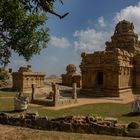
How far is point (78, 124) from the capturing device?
44.6ft

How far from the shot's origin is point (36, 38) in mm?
19156

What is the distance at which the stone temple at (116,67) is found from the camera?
3447cm

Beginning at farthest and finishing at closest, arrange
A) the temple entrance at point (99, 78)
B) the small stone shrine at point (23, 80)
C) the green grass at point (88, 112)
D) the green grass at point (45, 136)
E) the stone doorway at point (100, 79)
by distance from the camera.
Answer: the small stone shrine at point (23, 80), the temple entrance at point (99, 78), the stone doorway at point (100, 79), the green grass at point (88, 112), the green grass at point (45, 136)

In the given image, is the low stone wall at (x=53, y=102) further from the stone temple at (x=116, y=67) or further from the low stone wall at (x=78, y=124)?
the low stone wall at (x=78, y=124)

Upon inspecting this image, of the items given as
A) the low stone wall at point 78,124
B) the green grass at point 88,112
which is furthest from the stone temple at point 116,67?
the low stone wall at point 78,124

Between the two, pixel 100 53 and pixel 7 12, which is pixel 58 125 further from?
pixel 100 53

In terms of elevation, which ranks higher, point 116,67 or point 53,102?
point 116,67

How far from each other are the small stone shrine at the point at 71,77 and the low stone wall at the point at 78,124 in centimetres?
3227

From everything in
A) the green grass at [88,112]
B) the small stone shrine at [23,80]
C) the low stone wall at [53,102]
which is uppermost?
the small stone shrine at [23,80]

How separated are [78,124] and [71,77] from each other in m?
34.9

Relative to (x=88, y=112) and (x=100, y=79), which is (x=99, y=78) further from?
(x=88, y=112)

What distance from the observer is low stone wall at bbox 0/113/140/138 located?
41.9 ft

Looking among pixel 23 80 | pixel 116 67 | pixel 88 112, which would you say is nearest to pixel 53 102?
pixel 88 112

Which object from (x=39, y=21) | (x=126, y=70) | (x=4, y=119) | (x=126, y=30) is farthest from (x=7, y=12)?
(x=126, y=30)
